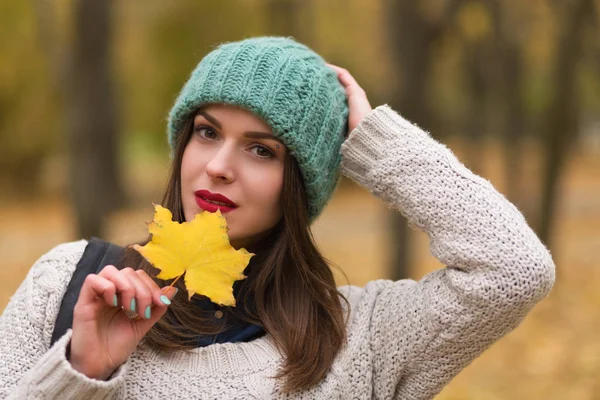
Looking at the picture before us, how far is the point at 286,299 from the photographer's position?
2.25 metres

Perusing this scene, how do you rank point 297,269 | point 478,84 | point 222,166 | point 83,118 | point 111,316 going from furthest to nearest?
point 478,84 → point 83,118 → point 297,269 → point 222,166 → point 111,316

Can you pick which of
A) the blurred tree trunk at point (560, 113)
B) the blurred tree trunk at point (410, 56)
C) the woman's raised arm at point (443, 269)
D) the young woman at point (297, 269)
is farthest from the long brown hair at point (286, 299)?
the blurred tree trunk at point (560, 113)

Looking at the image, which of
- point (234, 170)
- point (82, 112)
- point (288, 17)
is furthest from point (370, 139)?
point (288, 17)

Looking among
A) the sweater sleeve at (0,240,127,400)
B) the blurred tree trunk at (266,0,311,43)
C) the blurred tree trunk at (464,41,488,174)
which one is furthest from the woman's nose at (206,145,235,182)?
the blurred tree trunk at (266,0,311,43)

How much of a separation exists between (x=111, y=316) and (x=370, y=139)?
3.01ft

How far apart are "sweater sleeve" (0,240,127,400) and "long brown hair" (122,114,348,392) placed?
21 centimetres

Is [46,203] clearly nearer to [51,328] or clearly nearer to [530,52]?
[530,52]

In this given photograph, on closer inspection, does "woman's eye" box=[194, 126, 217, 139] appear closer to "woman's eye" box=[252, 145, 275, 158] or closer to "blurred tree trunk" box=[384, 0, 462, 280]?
"woman's eye" box=[252, 145, 275, 158]

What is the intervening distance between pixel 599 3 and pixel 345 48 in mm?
8197

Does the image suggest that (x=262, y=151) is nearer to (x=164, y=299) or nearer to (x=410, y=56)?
(x=164, y=299)

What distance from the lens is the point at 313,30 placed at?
13922mm

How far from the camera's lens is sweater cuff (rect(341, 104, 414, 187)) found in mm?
2213

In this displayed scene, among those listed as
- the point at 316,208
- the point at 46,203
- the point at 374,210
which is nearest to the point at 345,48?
the point at 374,210

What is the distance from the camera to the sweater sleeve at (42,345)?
1.73 meters
